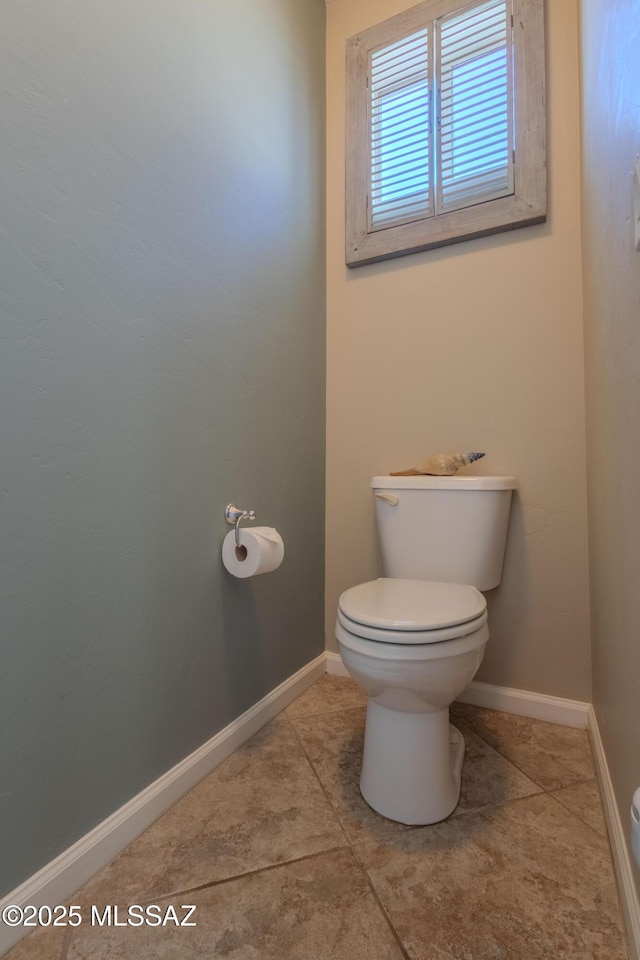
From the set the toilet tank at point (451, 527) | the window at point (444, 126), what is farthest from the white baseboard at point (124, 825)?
the window at point (444, 126)

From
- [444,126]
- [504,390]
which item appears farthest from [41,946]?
[444,126]

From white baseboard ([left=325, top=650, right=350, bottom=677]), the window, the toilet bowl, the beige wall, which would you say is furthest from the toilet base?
the window

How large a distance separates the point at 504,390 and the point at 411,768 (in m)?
1.09

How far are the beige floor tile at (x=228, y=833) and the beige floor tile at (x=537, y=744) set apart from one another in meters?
0.52

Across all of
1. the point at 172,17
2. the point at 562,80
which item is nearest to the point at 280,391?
the point at 172,17

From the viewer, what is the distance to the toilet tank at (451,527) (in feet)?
4.28

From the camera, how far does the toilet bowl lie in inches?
35.7

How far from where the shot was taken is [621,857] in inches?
31.9

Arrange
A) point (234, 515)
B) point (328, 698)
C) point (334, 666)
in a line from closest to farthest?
point (234, 515)
point (328, 698)
point (334, 666)

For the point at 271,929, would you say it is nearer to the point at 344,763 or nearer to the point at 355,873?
the point at 355,873

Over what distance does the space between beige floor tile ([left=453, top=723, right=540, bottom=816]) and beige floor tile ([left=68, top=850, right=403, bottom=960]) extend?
0.33 meters

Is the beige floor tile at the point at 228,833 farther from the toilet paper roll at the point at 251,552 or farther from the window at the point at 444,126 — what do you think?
the window at the point at 444,126

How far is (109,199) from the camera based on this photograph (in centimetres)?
91

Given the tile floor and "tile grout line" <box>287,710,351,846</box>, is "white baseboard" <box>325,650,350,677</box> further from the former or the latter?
the tile floor
